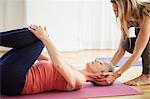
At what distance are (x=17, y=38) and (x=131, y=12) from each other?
102 centimetres

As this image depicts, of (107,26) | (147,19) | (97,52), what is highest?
(147,19)

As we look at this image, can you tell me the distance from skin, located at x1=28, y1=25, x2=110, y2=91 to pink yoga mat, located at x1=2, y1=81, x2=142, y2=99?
0.24ft

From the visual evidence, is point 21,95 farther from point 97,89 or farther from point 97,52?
point 97,52

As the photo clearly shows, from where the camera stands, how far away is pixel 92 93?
2500 millimetres

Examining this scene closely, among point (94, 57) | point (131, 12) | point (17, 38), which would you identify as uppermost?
point (131, 12)

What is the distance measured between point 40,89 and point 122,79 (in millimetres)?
985

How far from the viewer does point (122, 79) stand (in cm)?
307

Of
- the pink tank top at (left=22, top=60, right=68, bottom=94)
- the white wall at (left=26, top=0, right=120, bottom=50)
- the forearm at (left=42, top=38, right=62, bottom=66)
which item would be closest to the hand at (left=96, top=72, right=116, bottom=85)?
the pink tank top at (left=22, top=60, right=68, bottom=94)

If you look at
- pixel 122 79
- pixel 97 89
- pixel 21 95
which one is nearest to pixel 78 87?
pixel 97 89

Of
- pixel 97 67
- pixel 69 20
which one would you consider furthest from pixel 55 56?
pixel 69 20

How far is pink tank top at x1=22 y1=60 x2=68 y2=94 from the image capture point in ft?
7.56

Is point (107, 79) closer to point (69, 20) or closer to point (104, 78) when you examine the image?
point (104, 78)

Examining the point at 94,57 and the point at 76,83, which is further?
the point at 94,57

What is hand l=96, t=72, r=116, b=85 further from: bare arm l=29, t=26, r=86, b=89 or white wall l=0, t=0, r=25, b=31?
white wall l=0, t=0, r=25, b=31
